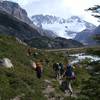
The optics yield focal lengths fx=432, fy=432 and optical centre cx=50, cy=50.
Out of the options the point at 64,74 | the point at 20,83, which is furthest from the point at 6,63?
the point at 20,83

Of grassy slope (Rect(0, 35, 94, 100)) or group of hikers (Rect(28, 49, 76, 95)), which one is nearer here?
grassy slope (Rect(0, 35, 94, 100))

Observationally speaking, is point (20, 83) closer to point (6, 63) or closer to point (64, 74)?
point (64, 74)

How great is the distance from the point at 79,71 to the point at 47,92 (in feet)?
61.8

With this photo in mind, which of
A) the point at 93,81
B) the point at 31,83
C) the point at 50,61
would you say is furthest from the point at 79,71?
the point at 93,81

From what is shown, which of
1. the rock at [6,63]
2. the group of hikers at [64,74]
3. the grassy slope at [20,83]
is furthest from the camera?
the rock at [6,63]

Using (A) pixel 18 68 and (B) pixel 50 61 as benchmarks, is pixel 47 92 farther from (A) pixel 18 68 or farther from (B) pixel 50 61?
(B) pixel 50 61

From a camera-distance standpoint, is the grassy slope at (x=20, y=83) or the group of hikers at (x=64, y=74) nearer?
the grassy slope at (x=20, y=83)

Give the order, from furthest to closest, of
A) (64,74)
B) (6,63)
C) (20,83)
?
(6,63) < (64,74) < (20,83)

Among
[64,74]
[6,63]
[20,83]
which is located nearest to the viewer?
[20,83]

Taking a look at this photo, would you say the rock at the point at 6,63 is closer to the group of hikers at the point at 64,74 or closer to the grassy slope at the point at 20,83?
the grassy slope at the point at 20,83

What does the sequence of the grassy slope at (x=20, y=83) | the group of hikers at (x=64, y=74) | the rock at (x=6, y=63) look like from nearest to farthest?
the grassy slope at (x=20, y=83), the group of hikers at (x=64, y=74), the rock at (x=6, y=63)

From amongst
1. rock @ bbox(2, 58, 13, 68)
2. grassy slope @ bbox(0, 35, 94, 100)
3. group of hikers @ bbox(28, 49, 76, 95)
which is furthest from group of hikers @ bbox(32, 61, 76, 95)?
rock @ bbox(2, 58, 13, 68)

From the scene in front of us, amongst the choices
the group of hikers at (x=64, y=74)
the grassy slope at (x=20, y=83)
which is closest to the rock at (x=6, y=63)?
the grassy slope at (x=20, y=83)

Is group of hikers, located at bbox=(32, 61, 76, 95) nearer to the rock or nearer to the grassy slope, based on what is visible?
the grassy slope
